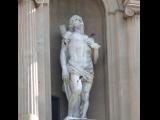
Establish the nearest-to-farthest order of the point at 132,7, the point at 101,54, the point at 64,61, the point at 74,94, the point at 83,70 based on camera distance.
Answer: the point at 74,94, the point at 64,61, the point at 83,70, the point at 132,7, the point at 101,54

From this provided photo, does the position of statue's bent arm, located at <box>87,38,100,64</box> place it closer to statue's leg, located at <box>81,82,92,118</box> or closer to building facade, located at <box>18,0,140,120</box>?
building facade, located at <box>18,0,140,120</box>

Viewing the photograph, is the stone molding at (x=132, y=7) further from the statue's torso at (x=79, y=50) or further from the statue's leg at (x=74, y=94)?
the statue's leg at (x=74, y=94)

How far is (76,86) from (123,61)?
1310mm

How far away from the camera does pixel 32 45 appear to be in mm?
10406

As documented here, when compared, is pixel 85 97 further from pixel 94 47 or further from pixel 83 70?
pixel 94 47

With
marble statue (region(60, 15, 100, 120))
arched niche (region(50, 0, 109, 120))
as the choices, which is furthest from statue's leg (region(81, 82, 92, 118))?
arched niche (region(50, 0, 109, 120))

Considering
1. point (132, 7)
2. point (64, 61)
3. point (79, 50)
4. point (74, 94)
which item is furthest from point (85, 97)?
point (132, 7)

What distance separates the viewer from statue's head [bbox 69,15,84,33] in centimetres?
1129

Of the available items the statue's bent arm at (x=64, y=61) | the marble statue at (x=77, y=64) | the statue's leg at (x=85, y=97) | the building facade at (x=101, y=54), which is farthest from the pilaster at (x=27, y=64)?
the statue's leg at (x=85, y=97)

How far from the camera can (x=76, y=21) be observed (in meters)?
11.3

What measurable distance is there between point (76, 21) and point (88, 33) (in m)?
0.58

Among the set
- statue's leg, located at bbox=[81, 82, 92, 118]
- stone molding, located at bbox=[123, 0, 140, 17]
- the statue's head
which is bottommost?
statue's leg, located at bbox=[81, 82, 92, 118]
